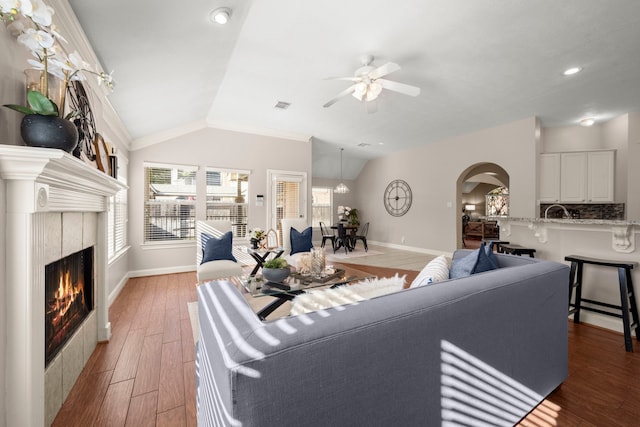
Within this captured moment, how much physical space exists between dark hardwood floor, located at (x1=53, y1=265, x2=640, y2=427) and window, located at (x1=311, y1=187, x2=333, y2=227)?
6.73 meters

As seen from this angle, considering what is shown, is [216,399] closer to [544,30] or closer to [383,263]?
[544,30]

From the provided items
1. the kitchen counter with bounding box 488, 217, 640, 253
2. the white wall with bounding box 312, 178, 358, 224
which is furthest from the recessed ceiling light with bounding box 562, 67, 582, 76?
the white wall with bounding box 312, 178, 358, 224

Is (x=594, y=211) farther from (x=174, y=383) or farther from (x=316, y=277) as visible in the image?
(x=174, y=383)

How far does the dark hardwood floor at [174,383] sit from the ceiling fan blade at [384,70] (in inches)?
117

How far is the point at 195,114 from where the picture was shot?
178 inches

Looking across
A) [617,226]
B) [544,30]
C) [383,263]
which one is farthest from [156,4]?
[383,263]

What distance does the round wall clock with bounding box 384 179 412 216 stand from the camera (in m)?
7.67

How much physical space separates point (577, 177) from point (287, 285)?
19.9 ft

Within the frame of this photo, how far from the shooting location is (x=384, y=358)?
0.83 m

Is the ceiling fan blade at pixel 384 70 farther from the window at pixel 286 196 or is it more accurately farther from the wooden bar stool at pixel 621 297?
the window at pixel 286 196

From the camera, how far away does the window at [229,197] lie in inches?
207

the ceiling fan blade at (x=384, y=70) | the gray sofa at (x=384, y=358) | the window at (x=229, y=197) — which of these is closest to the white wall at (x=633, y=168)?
the ceiling fan blade at (x=384, y=70)

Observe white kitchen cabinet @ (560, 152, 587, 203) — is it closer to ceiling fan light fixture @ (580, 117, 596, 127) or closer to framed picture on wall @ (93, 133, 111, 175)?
ceiling fan light fixture @ (580, 117, 596, 127)

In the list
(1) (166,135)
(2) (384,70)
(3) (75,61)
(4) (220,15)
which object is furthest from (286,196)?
(3) (75,61)
